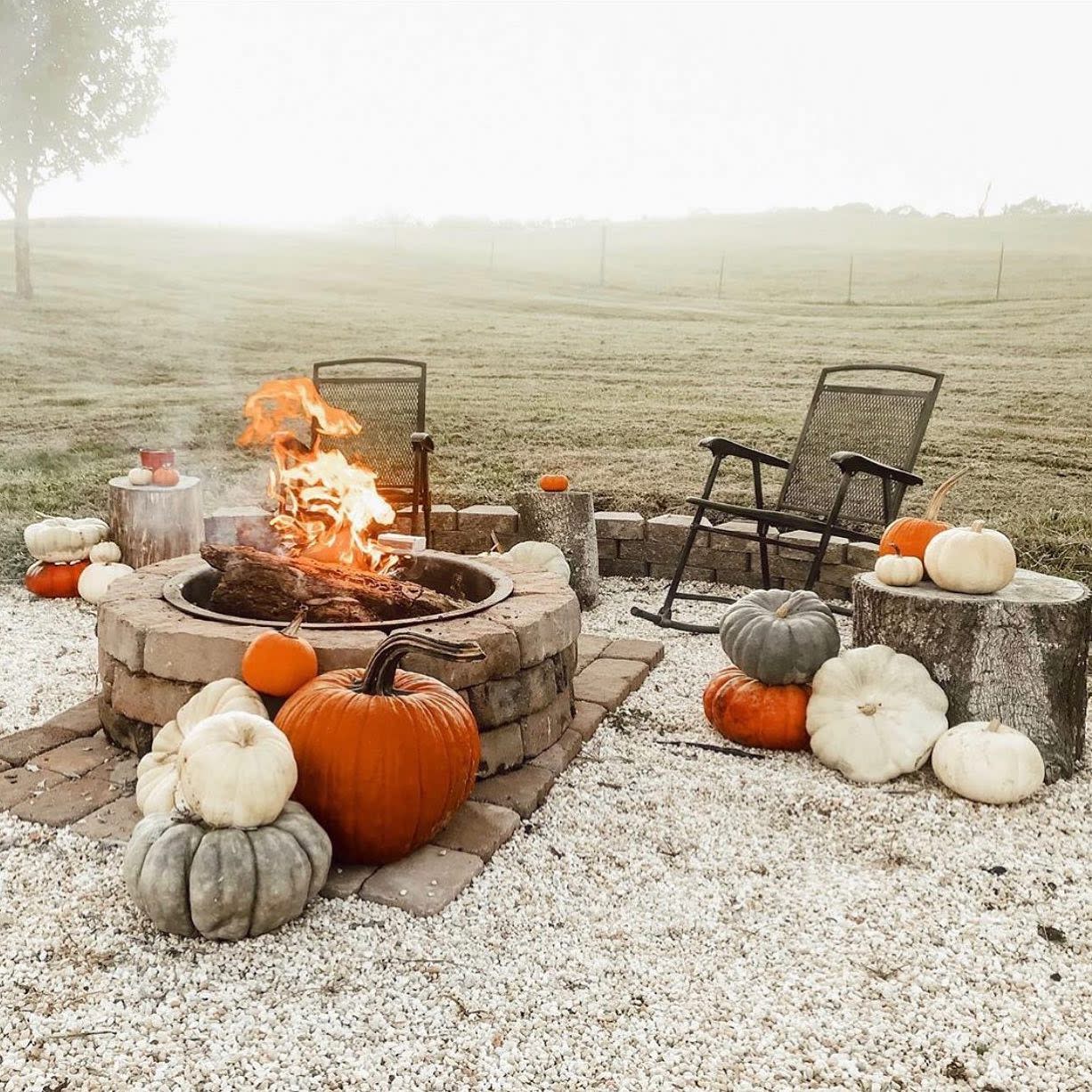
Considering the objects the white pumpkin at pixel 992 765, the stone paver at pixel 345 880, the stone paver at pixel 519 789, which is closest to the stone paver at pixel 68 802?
the stone paver at pixel 345 880

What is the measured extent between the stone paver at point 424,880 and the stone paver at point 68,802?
87 centimetres

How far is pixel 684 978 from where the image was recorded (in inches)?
Result: 77.9

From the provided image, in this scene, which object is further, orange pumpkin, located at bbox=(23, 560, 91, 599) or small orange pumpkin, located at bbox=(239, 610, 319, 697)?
orange pumpkin, located at bbox=(23, 560, 91, 599)

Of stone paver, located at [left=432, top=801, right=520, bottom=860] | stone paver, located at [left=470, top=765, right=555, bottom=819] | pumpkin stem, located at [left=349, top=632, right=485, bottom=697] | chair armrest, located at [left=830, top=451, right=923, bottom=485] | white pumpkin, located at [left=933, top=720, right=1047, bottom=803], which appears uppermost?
chair armrest, located at [left=830, top=451, right=923, bottom=485]

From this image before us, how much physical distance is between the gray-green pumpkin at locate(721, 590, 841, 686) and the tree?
1436 centimetres

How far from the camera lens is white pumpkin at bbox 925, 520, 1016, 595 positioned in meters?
3.04

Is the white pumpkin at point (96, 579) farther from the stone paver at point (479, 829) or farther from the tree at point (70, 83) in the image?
the tree at point (70, 83)

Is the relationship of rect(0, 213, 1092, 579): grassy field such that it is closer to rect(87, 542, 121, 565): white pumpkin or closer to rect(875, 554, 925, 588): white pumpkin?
rect(87, 542, 121, 565): white pumpkin

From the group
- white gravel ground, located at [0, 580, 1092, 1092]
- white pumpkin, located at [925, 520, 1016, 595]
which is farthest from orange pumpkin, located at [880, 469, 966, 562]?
white gravel ground, located at [0, 580, 1092, 1092]

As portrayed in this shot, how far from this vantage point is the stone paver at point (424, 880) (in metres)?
2.21

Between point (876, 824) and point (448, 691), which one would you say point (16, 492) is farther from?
point (876, 824)

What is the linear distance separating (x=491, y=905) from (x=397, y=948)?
0.26 m

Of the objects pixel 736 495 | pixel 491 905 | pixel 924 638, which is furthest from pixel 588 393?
pixel 491 905

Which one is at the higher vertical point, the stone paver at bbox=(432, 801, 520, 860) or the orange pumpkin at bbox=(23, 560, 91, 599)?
the stone paver at bbox=(432, 801, 520, 860)
